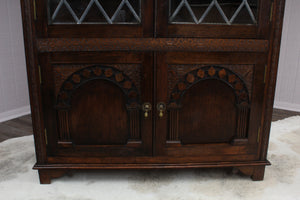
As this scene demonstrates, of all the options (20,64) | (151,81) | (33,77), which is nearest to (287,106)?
(151,81)

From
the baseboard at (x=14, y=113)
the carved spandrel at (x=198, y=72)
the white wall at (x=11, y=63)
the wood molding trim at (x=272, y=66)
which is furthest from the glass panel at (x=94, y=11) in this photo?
the baseboard at (x=14, y=113)

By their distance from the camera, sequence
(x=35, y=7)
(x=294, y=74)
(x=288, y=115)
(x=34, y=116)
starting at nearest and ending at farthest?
(x=35, y=7) < (x=34, y=116) < (x=288, y=115) < (x=294, y=74)

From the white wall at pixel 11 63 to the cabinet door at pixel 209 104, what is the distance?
1.50 metres

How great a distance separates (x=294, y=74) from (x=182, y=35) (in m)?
1.81

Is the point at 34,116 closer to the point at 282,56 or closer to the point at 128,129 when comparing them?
the point at 128,129

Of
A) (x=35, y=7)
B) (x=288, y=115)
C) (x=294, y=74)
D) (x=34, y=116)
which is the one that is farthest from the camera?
(x=294, y=74)

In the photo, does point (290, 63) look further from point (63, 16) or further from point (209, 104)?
point (63, 16)

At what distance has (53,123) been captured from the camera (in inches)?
42.8

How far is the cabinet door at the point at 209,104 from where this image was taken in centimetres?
104

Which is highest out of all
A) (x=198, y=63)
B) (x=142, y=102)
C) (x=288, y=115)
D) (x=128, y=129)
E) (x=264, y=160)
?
(x=198, y=63)

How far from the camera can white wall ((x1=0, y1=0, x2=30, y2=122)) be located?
1.95 m

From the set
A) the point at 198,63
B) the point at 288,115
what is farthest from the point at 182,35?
the point at 288,115

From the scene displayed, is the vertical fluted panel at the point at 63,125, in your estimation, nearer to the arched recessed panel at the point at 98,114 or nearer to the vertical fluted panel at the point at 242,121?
the arched recessed panel at the point at 98,114

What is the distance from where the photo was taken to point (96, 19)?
100cm
